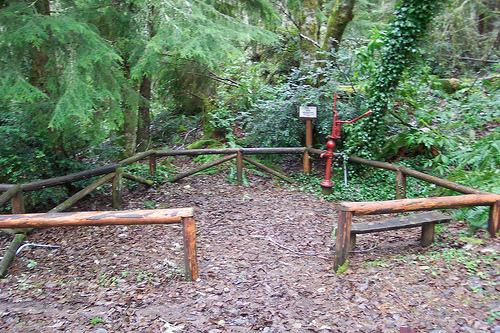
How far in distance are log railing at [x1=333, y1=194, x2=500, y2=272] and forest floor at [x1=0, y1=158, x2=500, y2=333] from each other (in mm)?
219

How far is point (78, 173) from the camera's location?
4988 mm

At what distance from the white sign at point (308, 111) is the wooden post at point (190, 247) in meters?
4.31

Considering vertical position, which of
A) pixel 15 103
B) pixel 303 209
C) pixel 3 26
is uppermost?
pixel 3 26

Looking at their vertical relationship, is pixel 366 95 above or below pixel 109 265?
above

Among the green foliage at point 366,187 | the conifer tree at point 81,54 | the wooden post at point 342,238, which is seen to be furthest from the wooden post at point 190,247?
the green foliage at point 366,187

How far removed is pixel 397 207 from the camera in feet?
11.7

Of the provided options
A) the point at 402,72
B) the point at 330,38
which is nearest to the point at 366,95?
the point at 402,72

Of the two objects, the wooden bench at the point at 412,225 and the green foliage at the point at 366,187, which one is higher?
the wooden bench at the point at 412,225

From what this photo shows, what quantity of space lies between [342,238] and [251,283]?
108 cm

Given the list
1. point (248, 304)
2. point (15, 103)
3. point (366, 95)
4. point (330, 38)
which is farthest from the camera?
point (330, 38)

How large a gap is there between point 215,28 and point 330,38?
414 cm

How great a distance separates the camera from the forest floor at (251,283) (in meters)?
2.84

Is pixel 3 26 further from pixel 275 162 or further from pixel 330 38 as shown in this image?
pixel 330 38

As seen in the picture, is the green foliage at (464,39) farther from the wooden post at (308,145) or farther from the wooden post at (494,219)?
the wooden post at (494,219)
